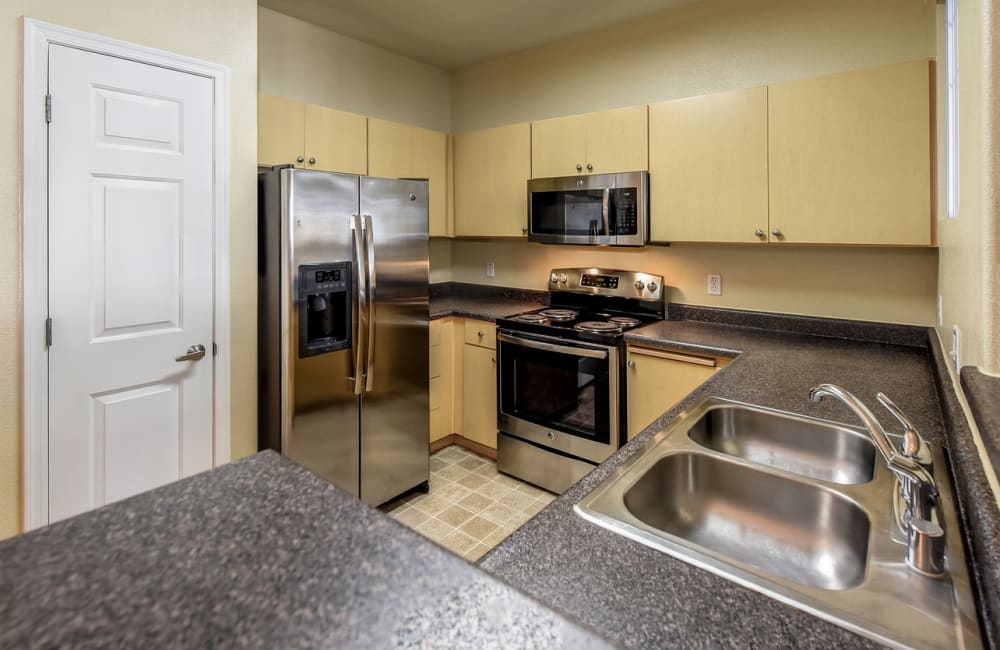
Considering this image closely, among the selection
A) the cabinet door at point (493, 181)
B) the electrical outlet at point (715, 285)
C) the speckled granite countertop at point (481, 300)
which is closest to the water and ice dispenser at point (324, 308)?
the speckled granite countertop at point (481, 300)

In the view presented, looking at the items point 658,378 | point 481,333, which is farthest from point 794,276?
point 481,333

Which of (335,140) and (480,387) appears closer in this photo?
(335,140)

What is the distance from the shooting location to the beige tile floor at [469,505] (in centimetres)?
261

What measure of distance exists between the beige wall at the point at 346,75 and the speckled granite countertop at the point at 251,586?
124 inches

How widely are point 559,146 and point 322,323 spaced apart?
5.54 feet

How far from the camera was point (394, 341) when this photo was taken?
2816mm

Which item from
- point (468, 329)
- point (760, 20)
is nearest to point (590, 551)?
point (468, 329)

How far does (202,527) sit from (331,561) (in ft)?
0.43

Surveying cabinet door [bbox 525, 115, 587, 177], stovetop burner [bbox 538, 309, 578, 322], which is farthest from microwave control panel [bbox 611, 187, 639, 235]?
stovetop burner [bbox 538, 309, 578, 322]

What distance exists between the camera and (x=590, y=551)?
2.83 ft

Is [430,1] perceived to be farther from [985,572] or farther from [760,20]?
[985,572]

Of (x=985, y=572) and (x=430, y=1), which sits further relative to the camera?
(x=430, y=1)

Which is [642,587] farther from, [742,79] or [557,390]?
[742,79]

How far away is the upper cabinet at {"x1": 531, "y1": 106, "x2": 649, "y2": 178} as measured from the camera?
9.43 ft
